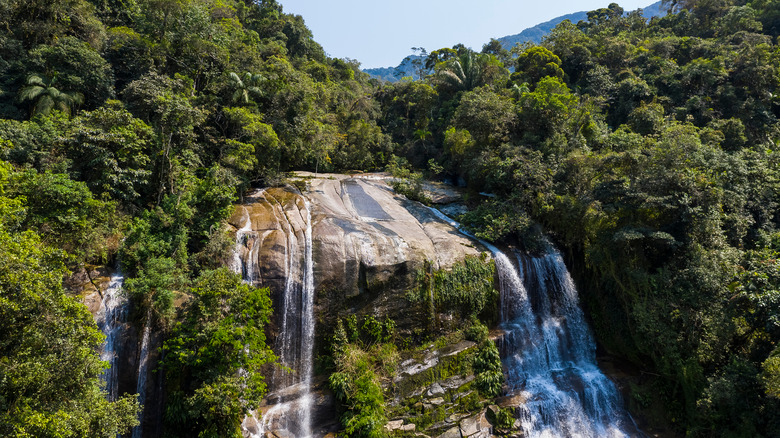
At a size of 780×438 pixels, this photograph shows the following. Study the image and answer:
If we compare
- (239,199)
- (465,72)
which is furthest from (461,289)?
(465,72)

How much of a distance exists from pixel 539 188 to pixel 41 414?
60.3 ft

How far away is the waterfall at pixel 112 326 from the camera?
33.8ft

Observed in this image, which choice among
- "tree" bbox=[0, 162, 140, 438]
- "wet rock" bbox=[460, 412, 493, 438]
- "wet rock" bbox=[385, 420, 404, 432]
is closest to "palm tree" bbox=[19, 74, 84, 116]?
"tree" bbox=[0, 162, 140, 438]

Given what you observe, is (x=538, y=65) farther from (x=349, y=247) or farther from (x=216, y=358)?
(x=216, y=358)

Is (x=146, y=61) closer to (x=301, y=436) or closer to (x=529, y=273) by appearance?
(x=301, y=436)

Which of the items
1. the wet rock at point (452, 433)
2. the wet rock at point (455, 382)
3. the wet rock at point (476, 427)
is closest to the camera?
the wet rock at point (452, 433)

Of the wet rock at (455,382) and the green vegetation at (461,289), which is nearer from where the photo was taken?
the wet rock at (455,382)

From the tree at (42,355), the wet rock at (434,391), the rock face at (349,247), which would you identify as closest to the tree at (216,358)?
the rock face at (349,247)

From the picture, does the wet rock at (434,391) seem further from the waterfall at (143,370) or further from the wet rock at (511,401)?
the waterfall at (143,370)

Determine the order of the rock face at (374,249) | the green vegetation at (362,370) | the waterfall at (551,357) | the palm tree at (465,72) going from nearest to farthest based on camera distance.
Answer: the green vegetation at (362,370) < the waterfall at (551,357) < the rock face at (374,249) < the palm tree at (465,72)

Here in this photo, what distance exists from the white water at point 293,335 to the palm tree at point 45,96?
9.86 meters

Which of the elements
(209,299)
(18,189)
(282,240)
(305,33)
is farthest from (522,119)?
→ (305,33)

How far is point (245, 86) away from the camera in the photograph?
800 inches

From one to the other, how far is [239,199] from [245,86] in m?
7.80
